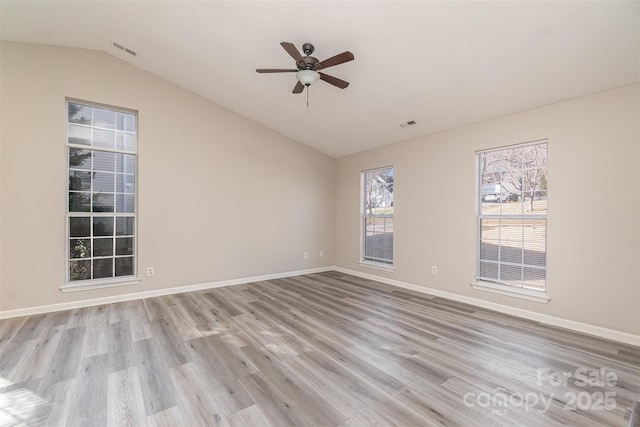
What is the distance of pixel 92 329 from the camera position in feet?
10.2

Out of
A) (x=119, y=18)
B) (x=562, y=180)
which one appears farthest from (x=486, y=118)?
(x=119, y=18)

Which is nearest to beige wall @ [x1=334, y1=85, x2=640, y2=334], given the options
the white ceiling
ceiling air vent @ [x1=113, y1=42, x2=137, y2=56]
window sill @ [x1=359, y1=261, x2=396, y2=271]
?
the white ceiling

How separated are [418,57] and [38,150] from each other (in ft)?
15.8

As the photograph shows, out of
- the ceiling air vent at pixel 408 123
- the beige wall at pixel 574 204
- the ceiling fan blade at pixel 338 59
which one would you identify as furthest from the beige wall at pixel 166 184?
the ceiling fan blade at pixel 338 59

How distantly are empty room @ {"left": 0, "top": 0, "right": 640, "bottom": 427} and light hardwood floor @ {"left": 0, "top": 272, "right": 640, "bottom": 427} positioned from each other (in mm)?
23

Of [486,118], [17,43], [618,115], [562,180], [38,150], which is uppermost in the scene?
[17,43]

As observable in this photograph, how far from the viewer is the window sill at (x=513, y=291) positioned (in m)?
3.37

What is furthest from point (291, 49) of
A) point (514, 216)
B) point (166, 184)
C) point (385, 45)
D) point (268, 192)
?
point (514, 216)

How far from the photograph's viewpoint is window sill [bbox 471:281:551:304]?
337 cm

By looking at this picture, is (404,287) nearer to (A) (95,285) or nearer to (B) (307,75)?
(B) (307,75)

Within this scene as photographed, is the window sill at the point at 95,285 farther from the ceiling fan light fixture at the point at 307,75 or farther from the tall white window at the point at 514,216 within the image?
the tall white window at the point at 514,216

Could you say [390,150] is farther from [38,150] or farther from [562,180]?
[38,150]

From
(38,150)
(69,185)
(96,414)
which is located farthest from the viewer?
(69,185)

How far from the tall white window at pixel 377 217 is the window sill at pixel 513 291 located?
168cm
